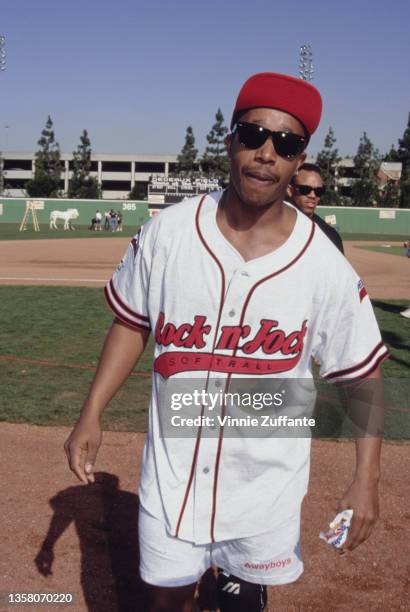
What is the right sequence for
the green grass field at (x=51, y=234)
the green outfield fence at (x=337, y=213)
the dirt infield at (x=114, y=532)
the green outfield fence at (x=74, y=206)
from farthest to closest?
the green outfield fence at (x=74, y=206)
the green outfield fence at (x=337, y=213)
the green grass field at (x=51, y=234)
the dirt infield at (x=114, y=532)

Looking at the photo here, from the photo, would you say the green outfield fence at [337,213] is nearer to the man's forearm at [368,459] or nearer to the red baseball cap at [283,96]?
the red baseball cap at [283,96]

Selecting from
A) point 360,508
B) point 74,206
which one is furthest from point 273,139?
point 74,206

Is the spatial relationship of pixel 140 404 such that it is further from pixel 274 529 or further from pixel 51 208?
pixel 51 208

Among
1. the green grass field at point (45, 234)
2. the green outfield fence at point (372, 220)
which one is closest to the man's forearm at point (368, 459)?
the green grass field at point (45, 234)

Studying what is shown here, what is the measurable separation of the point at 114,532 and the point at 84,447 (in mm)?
1974

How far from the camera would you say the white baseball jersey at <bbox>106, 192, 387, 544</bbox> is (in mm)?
2193

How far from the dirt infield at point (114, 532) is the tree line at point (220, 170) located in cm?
5514

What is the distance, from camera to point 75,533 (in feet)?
13.5

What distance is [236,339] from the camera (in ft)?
7.24

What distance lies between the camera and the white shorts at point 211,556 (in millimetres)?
2219

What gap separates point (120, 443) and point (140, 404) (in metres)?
1.14

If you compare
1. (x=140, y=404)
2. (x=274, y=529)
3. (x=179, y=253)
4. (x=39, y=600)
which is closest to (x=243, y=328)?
(x=179, y=253)

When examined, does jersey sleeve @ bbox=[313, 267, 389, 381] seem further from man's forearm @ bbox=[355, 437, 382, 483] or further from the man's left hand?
the man's left hand

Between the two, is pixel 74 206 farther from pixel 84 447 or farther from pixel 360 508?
pixel 360 508
